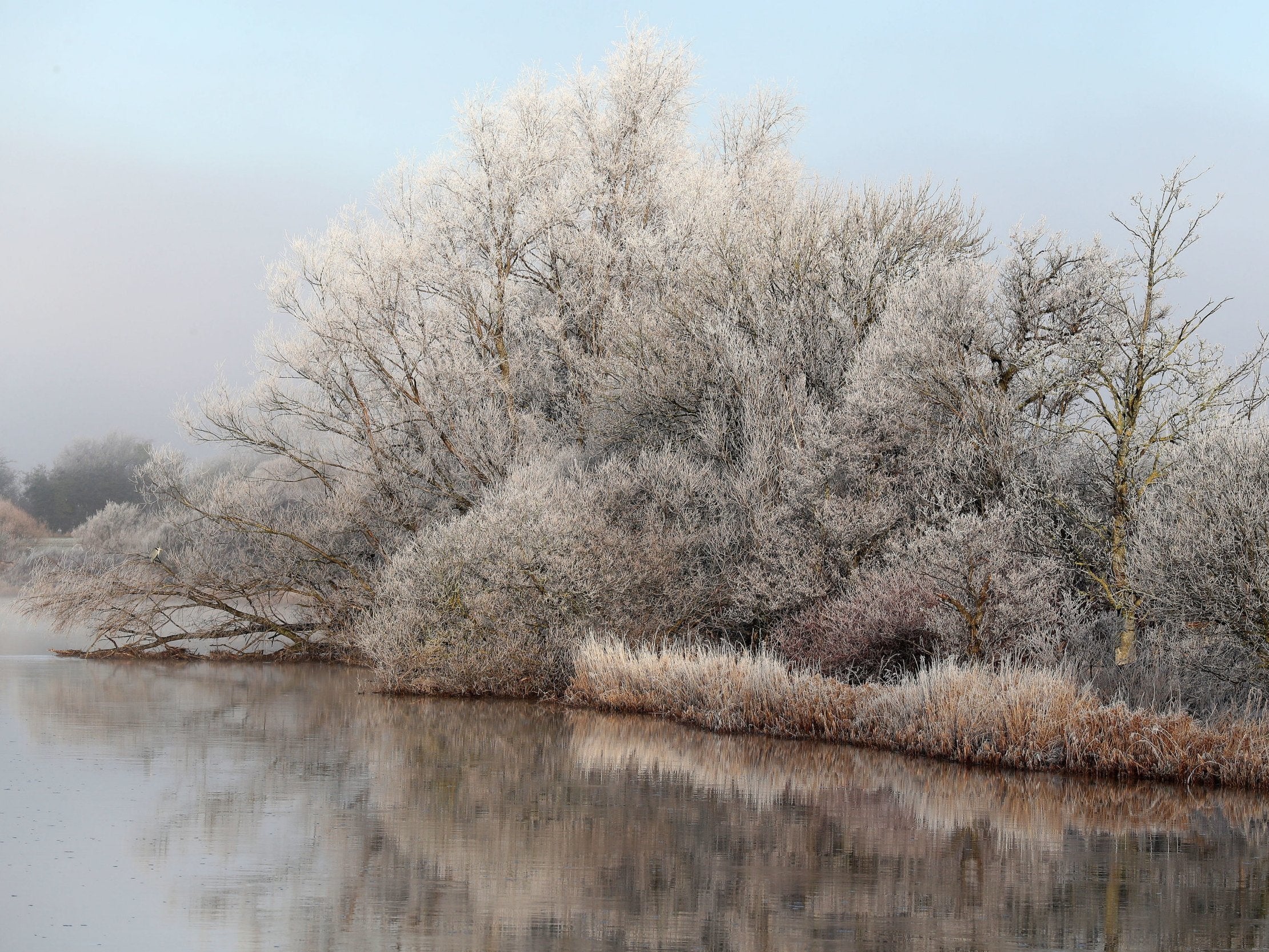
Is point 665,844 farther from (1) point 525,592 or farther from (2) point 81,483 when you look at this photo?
(2) point 81,483

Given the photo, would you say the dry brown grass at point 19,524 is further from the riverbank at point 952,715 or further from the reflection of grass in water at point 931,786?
the reflection of grass in water at point 931,786

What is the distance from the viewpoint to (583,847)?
8.65m

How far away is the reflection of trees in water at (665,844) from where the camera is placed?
6668 millimetres

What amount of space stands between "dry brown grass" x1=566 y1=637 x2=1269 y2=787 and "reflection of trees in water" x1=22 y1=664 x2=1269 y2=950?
0.46 meters

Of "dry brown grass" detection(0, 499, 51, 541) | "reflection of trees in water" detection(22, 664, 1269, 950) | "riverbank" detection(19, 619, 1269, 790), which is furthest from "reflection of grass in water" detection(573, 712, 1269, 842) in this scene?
"dry brown grass" detection(0, 499, 51, 541)

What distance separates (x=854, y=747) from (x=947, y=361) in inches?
267

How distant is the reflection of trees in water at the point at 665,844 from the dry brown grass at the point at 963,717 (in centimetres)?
46

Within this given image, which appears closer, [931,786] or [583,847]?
[583,847]

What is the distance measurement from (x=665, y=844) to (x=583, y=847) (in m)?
0.59

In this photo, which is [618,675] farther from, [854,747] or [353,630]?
[353,630]

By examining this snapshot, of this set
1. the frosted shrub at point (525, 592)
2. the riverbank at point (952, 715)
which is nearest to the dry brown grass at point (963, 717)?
the riverbank at point (952, 715)

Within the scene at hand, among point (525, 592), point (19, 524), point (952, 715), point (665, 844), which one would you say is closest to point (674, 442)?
point (525, 592)

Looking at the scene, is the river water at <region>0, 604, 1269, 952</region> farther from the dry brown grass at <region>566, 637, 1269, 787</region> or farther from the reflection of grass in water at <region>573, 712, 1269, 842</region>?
the dry brown grass at <region>566, 637, 1269, 787</region>

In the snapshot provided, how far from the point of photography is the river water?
6.55 metres
